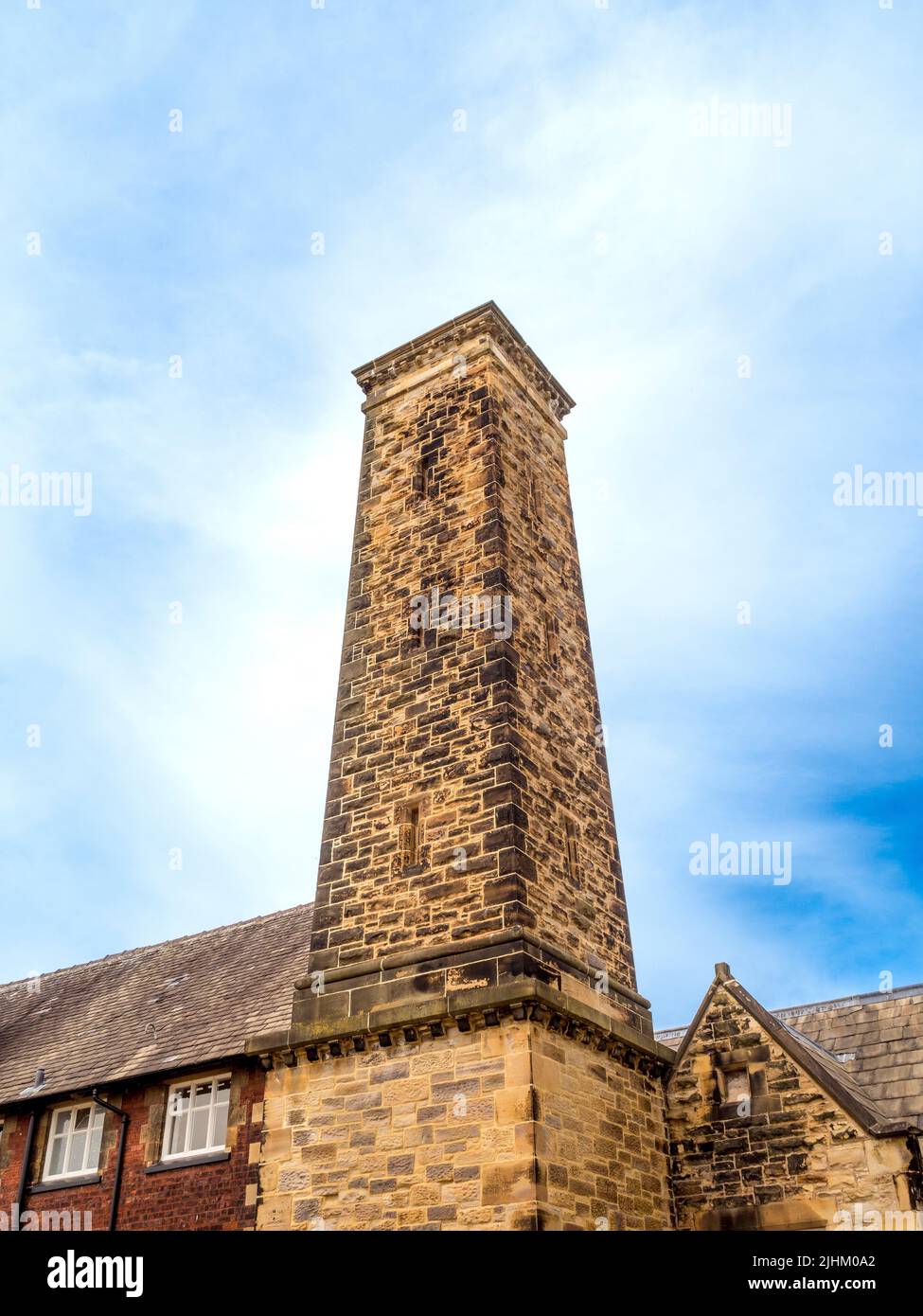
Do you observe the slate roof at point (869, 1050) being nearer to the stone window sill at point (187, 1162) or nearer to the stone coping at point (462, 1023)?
the stone coping at point (462, 1023)

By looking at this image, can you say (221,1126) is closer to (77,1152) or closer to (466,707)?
(77,1152)

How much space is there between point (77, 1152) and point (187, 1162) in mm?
2430

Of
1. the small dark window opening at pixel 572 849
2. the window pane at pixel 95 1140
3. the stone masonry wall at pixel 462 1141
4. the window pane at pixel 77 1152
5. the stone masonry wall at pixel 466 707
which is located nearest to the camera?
the stone masonry wall at pixel 462 1141

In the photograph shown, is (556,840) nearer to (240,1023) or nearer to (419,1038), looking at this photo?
(419,1038)

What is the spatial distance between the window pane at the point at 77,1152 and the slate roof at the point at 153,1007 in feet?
2.38

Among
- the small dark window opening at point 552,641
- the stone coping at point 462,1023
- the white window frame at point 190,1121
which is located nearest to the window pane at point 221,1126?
the white window frame at point 190,1121

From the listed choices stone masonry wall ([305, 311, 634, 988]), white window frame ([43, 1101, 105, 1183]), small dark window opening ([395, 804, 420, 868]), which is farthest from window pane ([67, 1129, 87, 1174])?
small dark window opening ([395, 804, 420, 868])

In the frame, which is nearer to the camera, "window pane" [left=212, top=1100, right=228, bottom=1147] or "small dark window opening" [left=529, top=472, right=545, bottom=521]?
"window pane" [left=212, top=1100, right=228, bottom=1147]

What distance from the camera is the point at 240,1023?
52.5ft

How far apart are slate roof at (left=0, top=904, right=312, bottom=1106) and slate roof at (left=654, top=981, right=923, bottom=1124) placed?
21.8ft

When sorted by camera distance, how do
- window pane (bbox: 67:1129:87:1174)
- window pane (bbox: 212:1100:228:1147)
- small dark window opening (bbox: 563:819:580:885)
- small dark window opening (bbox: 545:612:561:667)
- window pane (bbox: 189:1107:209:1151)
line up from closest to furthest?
small dark window opening (bbox: 563:819:580:885) → small dark window opening (bbox: 545:612:561:667) → window pane (bbox: 212:1100:228:1147) → window pane (bbox: 189:1107:209:1151) → window pane (bbox: 67:1129:87:1174)

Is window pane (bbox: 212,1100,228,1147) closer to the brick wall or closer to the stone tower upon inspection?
the brick wall

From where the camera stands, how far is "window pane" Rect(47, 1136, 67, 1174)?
16.2 meters

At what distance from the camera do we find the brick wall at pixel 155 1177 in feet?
46.9
